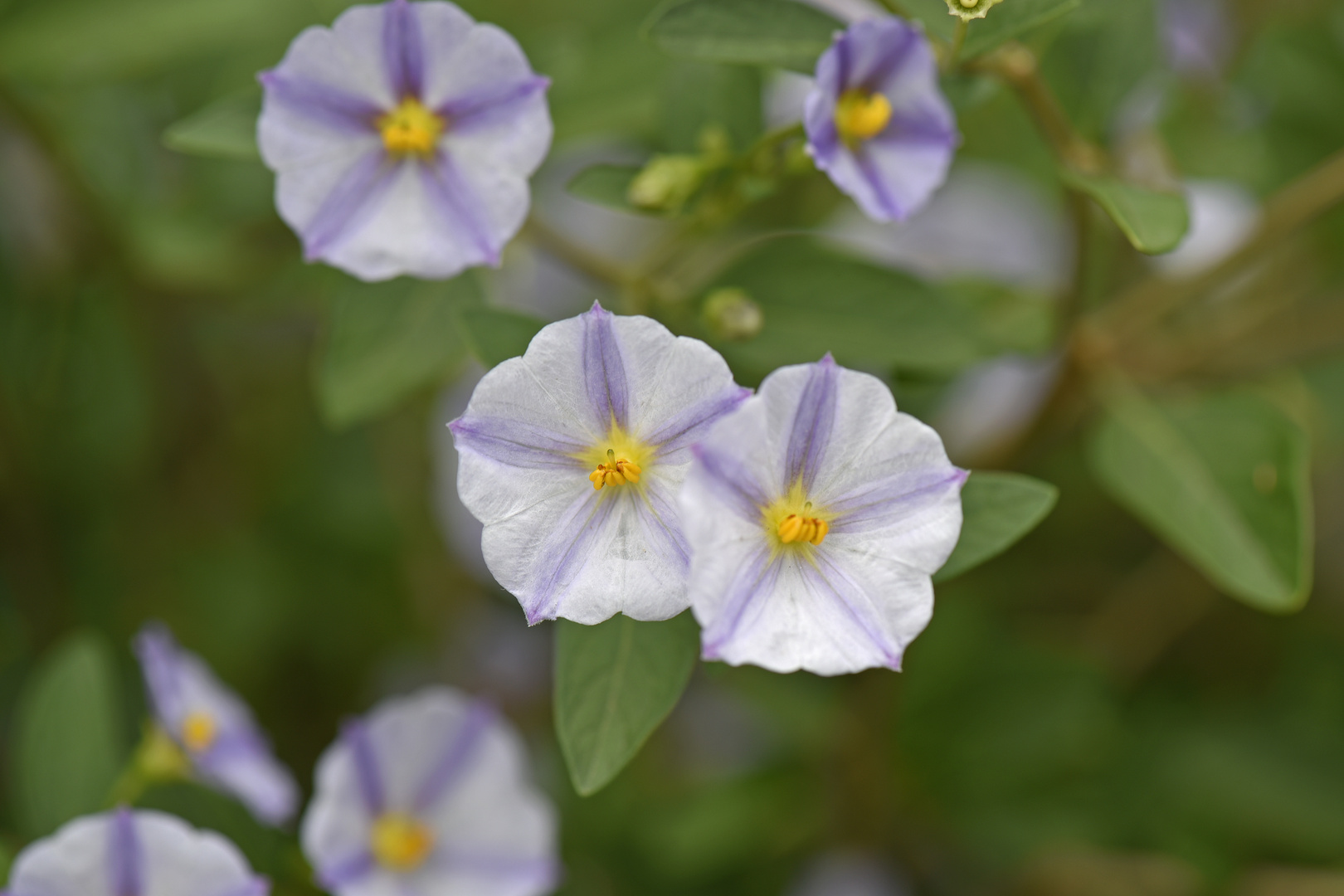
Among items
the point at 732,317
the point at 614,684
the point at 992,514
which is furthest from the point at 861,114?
the point at 614,684

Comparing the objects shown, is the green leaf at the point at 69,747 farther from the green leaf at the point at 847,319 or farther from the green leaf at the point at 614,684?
the green leaf at the point at 847,319

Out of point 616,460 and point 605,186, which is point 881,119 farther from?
point 616,460

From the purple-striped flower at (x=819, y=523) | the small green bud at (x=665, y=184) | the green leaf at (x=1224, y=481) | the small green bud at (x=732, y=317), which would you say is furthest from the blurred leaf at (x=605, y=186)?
the green leaf at (x=1224, y=481)

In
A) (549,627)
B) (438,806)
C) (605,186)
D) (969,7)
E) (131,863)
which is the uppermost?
(969,7)

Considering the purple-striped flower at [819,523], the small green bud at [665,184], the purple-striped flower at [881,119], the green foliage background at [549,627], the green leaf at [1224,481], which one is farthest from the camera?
the green foliage background at [549,627]

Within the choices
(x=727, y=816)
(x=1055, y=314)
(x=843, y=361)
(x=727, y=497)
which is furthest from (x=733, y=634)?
(x=727, y=816)

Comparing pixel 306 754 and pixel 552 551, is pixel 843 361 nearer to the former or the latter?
pixel 552 551

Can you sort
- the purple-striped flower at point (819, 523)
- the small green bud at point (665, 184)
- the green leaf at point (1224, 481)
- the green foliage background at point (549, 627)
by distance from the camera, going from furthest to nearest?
the green foliage background at point (549, 627), the green leaf at point (1224, 481), the small green bud at point (665, 184), the purple-striped flower at point (819, 523)
